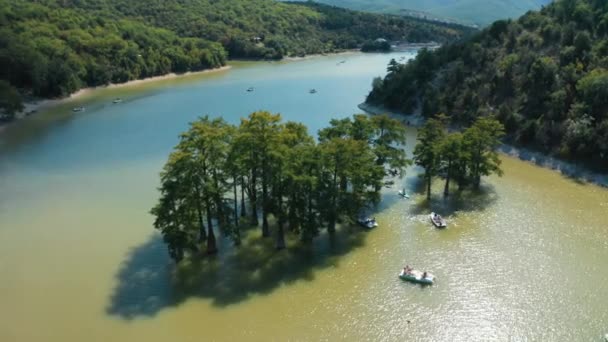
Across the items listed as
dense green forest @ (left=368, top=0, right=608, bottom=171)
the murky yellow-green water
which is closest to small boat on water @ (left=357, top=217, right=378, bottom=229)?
the murky yellow-green water

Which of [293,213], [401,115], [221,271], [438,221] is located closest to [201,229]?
[221,271]

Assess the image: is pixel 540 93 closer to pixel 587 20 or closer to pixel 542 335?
pixel 587 20

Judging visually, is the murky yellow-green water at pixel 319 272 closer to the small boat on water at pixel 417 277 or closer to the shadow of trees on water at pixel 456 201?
the shadow of trees on water at pixel 456 201

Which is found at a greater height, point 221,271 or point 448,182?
point 448,182

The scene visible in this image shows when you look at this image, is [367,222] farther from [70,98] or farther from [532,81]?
[70,98]

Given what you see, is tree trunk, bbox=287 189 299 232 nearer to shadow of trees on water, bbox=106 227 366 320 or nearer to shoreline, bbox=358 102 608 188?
shadow of trees on water, bbox=106 227 366 320
